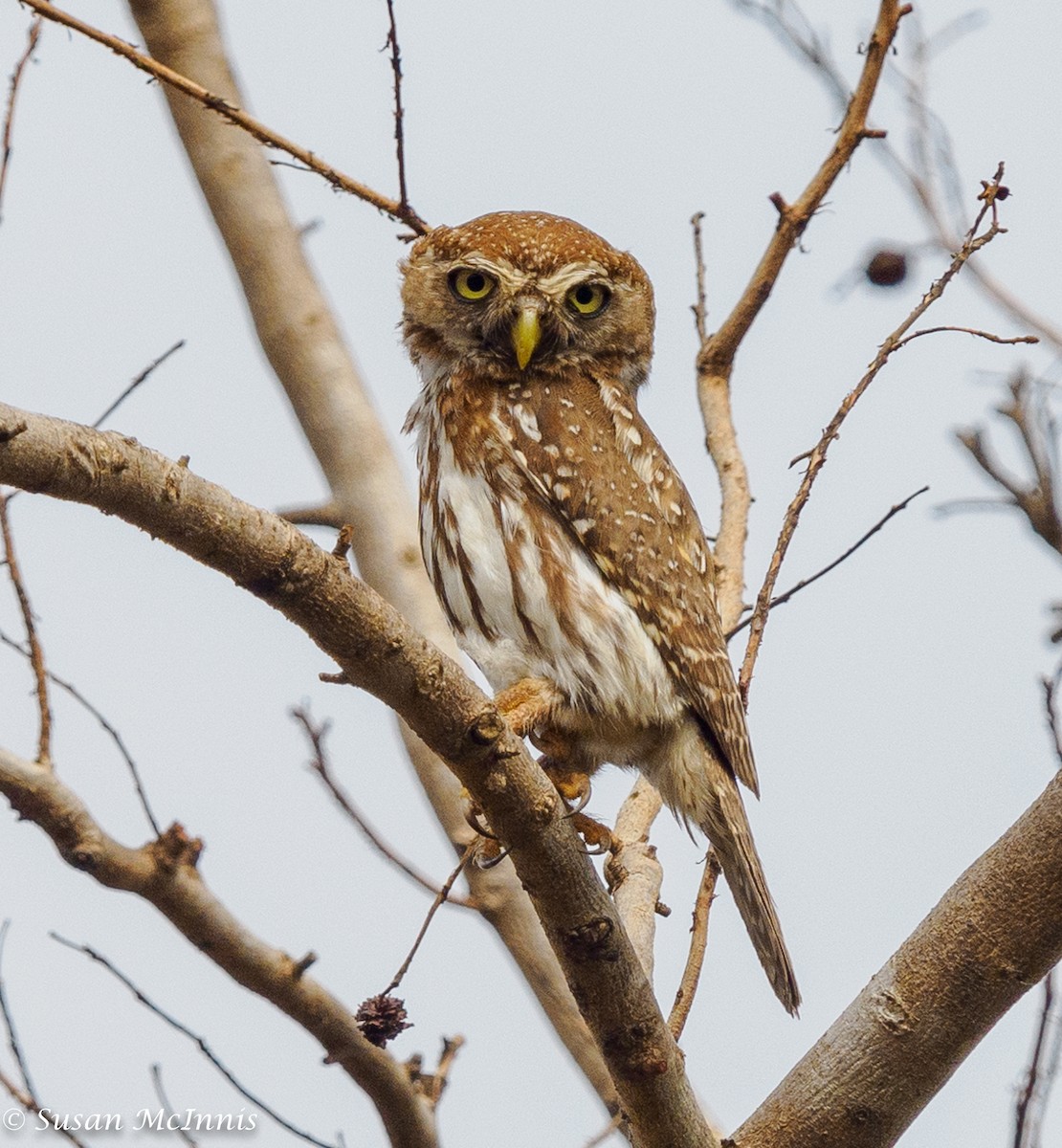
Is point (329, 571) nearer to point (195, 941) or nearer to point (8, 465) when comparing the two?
point (8, 465)

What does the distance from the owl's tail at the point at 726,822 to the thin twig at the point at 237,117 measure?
174 cm

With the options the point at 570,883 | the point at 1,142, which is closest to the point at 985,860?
the point at 570,883

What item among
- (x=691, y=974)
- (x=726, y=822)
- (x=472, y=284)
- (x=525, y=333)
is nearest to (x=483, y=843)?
(x=691, y=974)

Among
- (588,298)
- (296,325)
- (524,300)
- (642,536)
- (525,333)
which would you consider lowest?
(642,536)

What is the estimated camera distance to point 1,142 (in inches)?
166

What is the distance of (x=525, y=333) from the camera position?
178 inches

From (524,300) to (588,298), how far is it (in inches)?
11.9

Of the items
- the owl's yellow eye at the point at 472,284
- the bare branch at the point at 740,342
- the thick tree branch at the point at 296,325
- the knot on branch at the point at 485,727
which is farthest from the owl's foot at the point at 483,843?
the owl's yellow eye at the point at 472,284

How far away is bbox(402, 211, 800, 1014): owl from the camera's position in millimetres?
4059

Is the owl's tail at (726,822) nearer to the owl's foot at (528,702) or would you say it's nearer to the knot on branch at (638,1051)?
the owl's foot at (528,702)

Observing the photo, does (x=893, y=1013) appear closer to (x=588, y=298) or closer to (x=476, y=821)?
(x=476, y=821)

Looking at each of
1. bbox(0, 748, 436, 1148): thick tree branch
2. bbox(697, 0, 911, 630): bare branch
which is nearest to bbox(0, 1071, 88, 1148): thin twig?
bbox(0, 748, 436, 1148): thick tree branch

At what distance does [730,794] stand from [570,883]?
132 cm

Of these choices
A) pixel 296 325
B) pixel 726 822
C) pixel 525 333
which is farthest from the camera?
pixel 296 325
